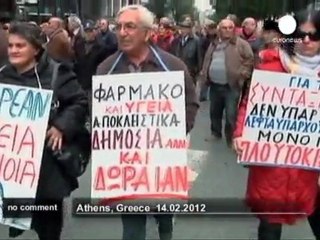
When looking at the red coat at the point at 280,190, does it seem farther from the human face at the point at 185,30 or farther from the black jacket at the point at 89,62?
the black jacket at the point at 89,62

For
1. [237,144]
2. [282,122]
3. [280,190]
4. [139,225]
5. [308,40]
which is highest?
[308,40]

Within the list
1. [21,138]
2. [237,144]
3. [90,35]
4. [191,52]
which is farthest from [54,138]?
[237,144]

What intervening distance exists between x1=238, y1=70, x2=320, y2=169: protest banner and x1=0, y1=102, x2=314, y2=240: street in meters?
0.11

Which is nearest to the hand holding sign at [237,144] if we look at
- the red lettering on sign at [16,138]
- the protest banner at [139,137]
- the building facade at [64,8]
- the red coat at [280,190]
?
the red coat at [280,190]

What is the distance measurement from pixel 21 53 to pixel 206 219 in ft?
3.77

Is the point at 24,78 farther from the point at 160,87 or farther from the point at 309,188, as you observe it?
the point at 309,188

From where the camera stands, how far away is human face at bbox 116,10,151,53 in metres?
4.14

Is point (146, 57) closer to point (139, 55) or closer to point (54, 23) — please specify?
point (139, 55)

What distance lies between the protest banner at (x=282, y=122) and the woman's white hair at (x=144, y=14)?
1.76ft

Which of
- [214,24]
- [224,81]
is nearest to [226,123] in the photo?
[224,81]

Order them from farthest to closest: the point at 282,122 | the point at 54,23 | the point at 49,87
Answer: the point at 282,122
the point at 49,87
the point at 54,23

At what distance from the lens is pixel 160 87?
4.21 metres

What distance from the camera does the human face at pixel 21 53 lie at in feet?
13.7

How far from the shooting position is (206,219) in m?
4.32
